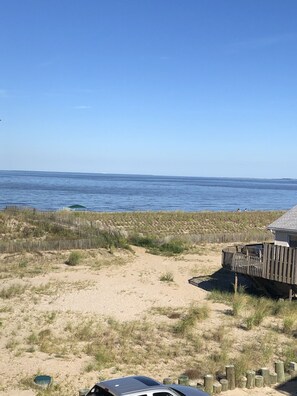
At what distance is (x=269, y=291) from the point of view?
23.5 meters

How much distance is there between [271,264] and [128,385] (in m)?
13.8

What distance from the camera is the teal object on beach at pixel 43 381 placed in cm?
1276

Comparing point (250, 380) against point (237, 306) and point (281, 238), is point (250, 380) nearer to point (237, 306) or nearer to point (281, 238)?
point (237, 306)

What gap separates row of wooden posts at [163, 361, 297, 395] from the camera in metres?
12.3

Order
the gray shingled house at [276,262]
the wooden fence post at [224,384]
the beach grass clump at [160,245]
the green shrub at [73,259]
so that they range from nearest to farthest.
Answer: the wooden fence post at [224,384] < the gray shingled house at [276,262] < the green shrub at [73,259] < the beach grass clump at [160,245]

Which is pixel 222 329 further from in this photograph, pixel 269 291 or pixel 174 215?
pixel 174 215

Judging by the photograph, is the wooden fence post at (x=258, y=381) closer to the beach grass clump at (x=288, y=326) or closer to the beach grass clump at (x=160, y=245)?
the beach grass clump at (x=288, y=326)

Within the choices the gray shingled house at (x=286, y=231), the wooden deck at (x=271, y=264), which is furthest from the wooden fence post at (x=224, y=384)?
the gray shingled house at (x=286, y=231)

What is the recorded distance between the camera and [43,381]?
1284 cm

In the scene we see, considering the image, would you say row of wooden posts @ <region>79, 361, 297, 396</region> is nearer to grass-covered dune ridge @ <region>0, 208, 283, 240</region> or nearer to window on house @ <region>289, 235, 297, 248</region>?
window on house @ <region>289, 235, 297, 248</region>

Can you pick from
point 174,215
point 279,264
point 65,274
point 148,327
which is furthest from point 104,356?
point 174,215

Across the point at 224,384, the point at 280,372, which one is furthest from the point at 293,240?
the point at 224,384

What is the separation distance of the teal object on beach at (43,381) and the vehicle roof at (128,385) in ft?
12.1

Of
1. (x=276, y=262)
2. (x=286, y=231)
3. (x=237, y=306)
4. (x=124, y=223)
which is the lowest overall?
(x=124, y=223)
